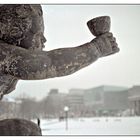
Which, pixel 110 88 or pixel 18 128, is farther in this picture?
pixel 110 88

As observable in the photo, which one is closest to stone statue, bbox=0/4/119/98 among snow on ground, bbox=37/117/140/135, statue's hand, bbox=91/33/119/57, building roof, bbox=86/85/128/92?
statue's hand, bbox=91/33/119/57

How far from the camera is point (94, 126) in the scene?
6.96 feet

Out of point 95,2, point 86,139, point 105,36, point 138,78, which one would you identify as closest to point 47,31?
Result: point 95,2

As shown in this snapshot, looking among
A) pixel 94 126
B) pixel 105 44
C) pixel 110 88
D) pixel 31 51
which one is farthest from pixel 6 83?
pixel 110 88

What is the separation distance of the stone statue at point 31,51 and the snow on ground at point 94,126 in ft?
4.40

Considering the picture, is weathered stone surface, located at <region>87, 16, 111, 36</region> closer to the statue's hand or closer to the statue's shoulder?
the statue's hand

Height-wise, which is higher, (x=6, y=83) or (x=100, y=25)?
(x=100, y=25)

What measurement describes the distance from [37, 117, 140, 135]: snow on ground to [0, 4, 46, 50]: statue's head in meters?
1.35

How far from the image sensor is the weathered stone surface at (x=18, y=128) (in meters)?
0.54

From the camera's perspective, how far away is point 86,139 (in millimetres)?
1608

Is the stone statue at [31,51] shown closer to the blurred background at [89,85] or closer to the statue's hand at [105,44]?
the statue's hand at [105,44]

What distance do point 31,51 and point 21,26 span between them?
0.06m

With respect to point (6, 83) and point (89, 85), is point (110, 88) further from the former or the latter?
point (6, 83)

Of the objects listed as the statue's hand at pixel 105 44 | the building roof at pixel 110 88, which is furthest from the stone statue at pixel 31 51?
the building roof at pixel 110 88
